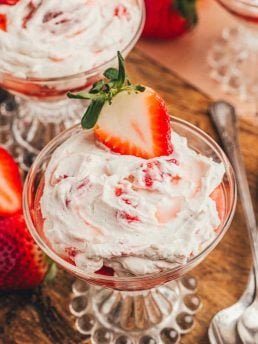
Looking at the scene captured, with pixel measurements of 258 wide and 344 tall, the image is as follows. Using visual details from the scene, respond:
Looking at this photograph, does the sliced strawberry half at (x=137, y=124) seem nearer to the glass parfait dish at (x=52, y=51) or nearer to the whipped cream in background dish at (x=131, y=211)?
the whipped cream in background dish at (x=131, y=211)

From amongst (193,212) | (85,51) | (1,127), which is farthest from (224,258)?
(1,127)

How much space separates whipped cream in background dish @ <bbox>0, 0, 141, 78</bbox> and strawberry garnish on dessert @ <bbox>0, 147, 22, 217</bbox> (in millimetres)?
210

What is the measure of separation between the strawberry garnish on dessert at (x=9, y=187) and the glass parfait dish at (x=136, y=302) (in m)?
0.12

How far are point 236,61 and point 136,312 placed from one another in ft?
3.26

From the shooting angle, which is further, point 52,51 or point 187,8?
point 187,8

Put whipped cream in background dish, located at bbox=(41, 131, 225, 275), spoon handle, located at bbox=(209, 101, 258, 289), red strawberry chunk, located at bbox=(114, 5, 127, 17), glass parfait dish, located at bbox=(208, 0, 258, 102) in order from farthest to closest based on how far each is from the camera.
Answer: glass parfait dish, located at bbox=(208, 0, 258, 102) < red strawberry chunk, located at bbox=(114, 5, 127, 17) < spoon handle, located at bbox=(209, 101, 258, 289) < whipped cream in background dish, located at bbox=(41, 131, 225, 275)

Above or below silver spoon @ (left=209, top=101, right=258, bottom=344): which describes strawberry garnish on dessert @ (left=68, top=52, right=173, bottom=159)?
above

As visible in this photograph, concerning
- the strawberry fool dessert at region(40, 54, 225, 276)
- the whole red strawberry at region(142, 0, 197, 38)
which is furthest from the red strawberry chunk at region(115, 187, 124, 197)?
the whole red strawberry at region(142, 0, 197, 38)

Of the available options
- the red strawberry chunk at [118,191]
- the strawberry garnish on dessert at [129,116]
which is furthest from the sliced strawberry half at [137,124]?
the red strawberry chunk at [118,191]

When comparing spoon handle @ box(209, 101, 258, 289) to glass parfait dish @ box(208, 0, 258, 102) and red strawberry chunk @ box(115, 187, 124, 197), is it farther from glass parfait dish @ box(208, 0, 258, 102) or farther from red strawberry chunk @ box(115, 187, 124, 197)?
red strawberry chunk @ box(115, 187, 124, 197)

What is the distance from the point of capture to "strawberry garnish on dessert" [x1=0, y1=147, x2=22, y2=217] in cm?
189

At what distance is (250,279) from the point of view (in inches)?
76.1

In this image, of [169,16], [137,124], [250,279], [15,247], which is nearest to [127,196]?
[137,124]

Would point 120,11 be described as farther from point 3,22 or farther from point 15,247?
point 15,247
